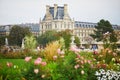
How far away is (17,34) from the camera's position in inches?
850

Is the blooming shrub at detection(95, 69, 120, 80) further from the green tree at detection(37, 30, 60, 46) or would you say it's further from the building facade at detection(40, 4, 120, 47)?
the green tree at detection(37, 30, 60, 46)

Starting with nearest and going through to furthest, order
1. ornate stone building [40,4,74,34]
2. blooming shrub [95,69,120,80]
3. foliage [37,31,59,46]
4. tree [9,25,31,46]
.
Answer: blooming shrub [95,69,120,80]
ornate stone building [40,4,74,34]
tree [9,25,31,46]
foliage [37,31,59,46]

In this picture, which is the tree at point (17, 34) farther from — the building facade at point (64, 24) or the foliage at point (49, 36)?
the building facade at point (64, 24)

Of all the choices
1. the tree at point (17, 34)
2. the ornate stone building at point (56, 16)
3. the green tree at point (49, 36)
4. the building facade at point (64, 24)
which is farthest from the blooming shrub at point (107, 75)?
the green tree at point (49, 36)

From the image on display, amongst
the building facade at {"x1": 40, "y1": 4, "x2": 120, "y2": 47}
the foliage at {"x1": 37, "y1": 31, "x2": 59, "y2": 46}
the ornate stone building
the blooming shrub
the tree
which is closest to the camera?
the blooming shrub

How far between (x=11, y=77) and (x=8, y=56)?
628 cm

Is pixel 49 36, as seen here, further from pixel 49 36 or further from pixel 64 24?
pixel 64 24

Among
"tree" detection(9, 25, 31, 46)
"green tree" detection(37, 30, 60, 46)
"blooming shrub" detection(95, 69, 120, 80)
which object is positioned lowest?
"green tree" detection(37, 30, 60, 46)

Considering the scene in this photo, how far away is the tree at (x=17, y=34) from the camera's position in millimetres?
18797

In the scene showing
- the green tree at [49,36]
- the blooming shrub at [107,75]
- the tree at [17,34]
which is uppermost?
the blooming shrub at [107,75]

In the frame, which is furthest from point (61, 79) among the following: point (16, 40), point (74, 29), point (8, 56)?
point (74, 29)

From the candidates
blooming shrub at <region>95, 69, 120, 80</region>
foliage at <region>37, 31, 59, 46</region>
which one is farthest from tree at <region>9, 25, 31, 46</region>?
blooming shrub at <region>95, 69, 120, 80</region>

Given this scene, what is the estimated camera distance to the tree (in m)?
18.8

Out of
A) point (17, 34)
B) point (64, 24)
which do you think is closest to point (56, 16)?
point (17, 34)
